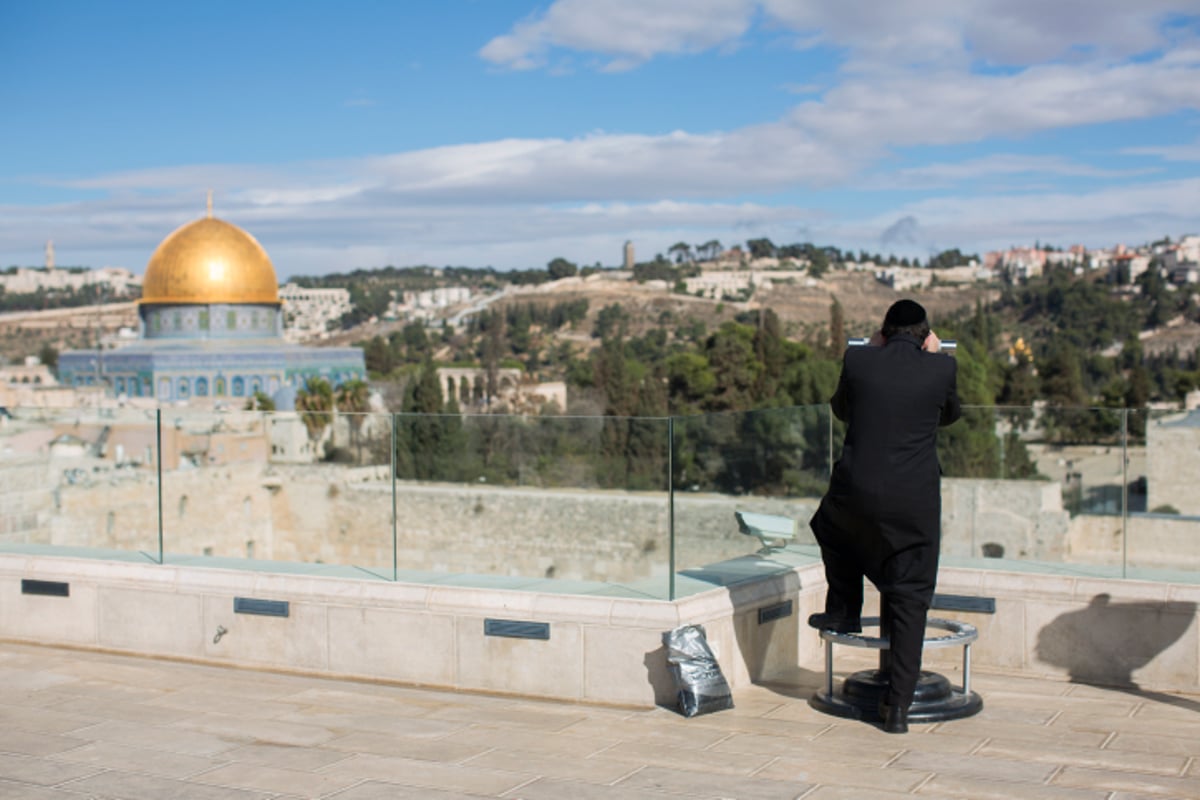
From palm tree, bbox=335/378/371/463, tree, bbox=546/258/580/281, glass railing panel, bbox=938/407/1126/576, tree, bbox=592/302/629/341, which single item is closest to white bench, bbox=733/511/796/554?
glass railing panel, bbox=938/407/1126/576

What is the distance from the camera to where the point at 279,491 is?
13320 mm

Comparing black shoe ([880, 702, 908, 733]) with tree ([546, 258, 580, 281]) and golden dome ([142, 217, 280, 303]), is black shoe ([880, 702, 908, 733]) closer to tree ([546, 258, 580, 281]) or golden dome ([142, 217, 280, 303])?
golden dome ([142, 217, 280, 303])

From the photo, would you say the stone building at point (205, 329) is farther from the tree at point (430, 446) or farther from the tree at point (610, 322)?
the tree at point (610, 322)

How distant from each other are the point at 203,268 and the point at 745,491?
163 feet

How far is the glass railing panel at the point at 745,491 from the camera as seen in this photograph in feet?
25.0

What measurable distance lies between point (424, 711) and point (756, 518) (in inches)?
96.2

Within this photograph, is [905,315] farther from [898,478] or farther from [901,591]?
[901,591]

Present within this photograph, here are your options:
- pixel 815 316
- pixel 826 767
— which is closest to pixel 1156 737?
pixel 826 767

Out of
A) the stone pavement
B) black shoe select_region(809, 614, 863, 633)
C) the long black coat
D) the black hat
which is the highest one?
the black hat

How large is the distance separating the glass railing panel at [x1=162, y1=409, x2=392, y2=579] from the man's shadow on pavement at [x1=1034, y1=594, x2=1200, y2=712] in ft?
13.1

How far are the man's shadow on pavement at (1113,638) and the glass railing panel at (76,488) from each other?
5.72 m

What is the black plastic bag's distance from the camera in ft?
22.1

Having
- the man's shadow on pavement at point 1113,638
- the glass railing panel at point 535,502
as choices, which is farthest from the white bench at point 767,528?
the man's shadow on pavement at point 1113,638

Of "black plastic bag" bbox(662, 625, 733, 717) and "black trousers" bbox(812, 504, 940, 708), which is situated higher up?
"black trousers" bbox(812, 504, 940, 708)
